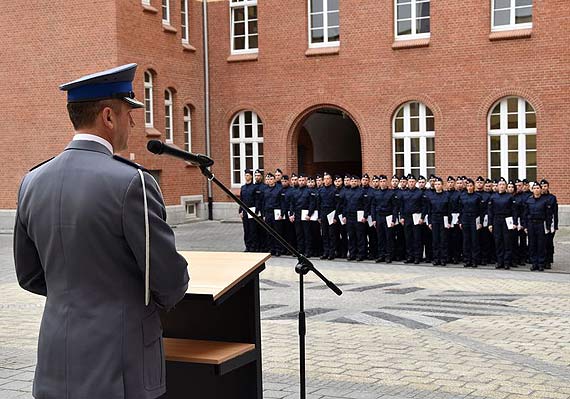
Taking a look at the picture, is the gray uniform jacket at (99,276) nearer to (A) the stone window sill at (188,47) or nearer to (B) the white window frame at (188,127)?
(A) the stone window sill at (188,47)

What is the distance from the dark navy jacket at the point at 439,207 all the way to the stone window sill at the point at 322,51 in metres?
10.6

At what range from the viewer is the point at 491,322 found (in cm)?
1033

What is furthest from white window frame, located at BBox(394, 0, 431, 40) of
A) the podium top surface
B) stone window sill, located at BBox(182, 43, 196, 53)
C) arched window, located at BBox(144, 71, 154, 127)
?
the podium top surface

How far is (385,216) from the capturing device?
61.3 feet

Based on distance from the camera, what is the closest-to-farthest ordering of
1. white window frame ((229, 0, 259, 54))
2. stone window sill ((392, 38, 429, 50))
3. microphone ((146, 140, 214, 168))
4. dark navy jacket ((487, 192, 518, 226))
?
microphone ((146, 140, 214, 168)), dark navy jacket ((487, 192, 518, 226)), stone window sill ((392, 38, 429, 50)), white window frame ((229, 0, 259, 54))

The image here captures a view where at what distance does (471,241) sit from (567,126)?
27.6 ft

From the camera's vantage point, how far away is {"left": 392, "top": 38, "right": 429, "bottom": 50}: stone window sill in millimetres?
26125

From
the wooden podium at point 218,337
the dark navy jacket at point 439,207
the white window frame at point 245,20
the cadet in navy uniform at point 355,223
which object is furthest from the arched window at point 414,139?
the wooden podium at point 218,337

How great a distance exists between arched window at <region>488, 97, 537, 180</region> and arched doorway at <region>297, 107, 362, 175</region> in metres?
7.12

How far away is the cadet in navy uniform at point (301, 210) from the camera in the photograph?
19.7m

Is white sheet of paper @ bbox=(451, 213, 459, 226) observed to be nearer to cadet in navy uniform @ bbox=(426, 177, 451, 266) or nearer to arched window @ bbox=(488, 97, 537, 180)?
cadet in navy uniform @ bbox=(426, 177, 451, 266)

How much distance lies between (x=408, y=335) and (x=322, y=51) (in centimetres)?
1924

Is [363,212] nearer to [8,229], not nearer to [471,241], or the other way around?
[471,241]

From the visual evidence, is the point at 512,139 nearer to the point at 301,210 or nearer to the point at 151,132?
the point at 301,210
